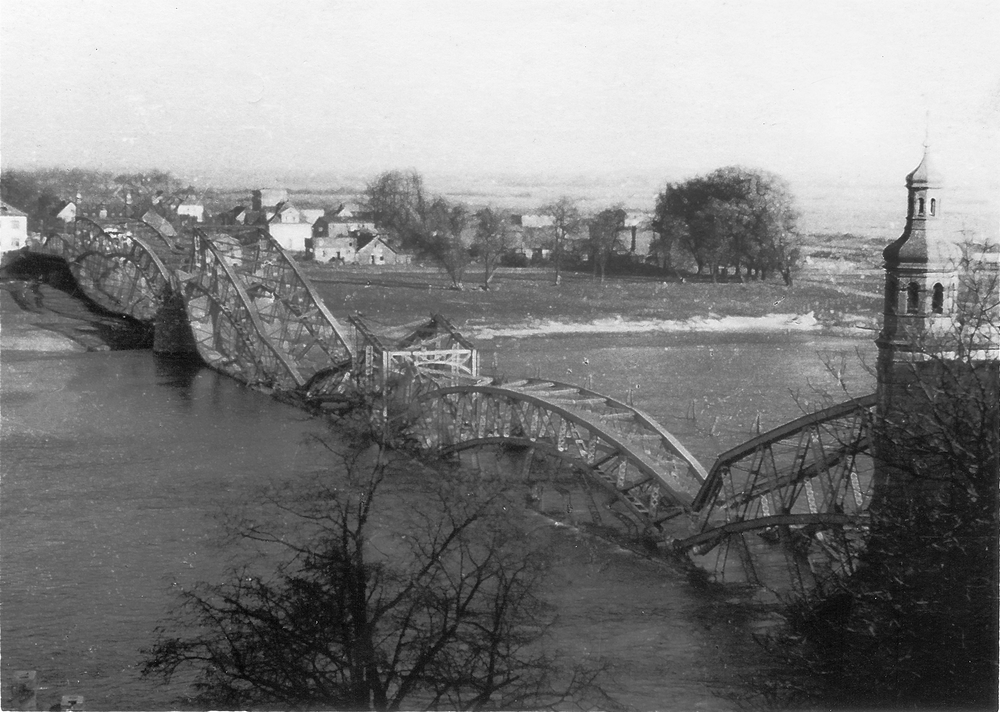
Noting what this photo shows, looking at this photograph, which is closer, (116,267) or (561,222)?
(561,222)

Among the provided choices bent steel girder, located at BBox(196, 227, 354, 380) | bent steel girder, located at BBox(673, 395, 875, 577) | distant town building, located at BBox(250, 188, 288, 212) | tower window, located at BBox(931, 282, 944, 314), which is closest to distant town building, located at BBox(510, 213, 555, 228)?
distant town building, located at BBox(250, 188, 288, 212)

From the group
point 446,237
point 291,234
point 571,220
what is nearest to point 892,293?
point 571,220

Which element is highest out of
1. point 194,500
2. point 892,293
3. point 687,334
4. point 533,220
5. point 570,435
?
point 533,220

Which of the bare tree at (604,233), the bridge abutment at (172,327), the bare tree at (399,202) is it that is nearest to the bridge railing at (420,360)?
the bare tree at (399,202)

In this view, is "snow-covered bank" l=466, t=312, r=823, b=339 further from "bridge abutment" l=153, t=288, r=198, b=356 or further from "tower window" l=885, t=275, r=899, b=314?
"bridge abutment" l=153, t=288, r=198, b=356

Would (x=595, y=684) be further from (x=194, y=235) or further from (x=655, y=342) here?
(x=194, y=235)

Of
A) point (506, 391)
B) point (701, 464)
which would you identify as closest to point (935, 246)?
point (701, 464)

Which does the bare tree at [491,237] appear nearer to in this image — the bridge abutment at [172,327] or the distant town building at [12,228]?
the bridge abutment at [172,327]

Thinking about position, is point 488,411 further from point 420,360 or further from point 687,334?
point 687,334
